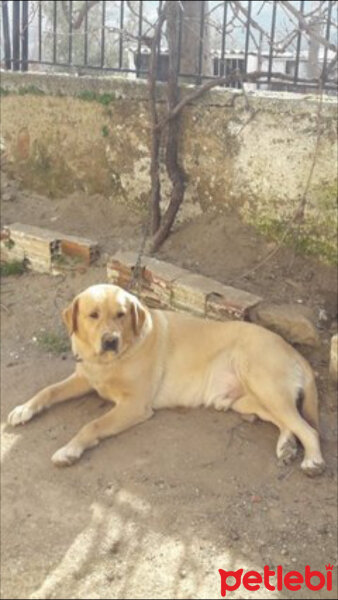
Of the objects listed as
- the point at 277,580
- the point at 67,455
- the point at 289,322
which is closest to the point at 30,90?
the point at 289,322

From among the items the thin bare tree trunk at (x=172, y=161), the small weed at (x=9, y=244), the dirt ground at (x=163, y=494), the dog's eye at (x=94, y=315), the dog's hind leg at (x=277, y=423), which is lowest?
the dirt ground at (x=163, y=494)

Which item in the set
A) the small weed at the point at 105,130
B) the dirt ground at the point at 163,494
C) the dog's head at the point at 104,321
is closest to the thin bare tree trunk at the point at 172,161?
the dirt ground at the point at 163,494

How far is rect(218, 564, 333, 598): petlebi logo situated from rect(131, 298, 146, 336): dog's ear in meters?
1.70

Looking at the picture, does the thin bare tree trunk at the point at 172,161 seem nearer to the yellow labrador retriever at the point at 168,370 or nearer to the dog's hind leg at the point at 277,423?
the yellow labrador retriever at the point at 168,370

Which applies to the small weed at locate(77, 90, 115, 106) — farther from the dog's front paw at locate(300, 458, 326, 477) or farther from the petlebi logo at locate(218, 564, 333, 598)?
the petlebi logo at locate(218, 564, 333, 598)

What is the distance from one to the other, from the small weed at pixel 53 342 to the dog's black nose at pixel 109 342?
110 centimetres

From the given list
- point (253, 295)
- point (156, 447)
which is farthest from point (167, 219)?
point (156, 447)

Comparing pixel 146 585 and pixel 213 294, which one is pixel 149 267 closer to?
pixel 213 294

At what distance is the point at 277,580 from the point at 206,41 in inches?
202

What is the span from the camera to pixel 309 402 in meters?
4.37

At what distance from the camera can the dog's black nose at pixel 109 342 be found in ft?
14.1

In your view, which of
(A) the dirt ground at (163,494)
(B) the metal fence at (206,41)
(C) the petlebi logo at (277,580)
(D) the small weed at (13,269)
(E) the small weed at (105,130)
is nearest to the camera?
(C) the petlebi logo at (277,580)

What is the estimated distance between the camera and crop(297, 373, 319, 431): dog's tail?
4.32m

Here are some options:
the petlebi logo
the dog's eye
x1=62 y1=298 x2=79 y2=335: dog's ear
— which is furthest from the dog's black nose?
the petlebi logo
